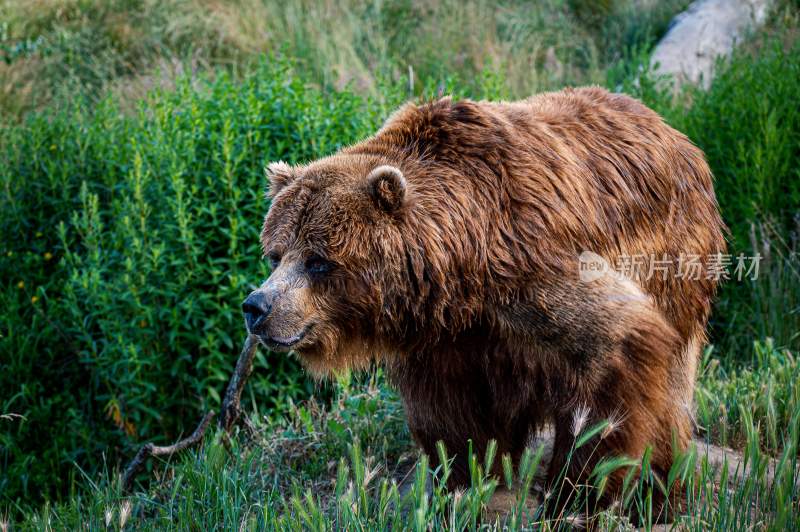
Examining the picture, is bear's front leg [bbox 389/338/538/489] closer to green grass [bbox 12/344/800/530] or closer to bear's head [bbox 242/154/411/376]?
green grass [bbox 12/344/800/530]

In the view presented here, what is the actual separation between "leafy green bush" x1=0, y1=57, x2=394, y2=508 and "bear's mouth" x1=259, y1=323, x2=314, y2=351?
224cm

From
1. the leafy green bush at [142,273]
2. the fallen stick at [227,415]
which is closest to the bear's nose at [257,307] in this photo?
the fallen stick at [227,415]

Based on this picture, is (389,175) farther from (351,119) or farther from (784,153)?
(784,153)

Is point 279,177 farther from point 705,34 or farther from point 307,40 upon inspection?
point 705,34

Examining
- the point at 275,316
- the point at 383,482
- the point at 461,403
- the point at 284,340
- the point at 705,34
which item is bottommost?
the point at 461,403

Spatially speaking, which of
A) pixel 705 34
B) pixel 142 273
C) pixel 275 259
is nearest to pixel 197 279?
pixel 142 273

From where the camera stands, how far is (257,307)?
11.4 ft

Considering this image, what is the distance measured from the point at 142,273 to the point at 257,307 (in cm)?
273

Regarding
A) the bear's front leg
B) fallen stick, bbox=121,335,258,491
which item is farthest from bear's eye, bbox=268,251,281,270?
fallen stick, bbox=121,335,258,491

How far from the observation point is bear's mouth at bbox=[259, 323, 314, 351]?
3570mm

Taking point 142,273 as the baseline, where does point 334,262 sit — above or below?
above

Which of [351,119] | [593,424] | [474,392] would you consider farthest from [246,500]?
[351,119]

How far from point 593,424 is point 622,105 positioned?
158 centimetres

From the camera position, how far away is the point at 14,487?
5996mm
